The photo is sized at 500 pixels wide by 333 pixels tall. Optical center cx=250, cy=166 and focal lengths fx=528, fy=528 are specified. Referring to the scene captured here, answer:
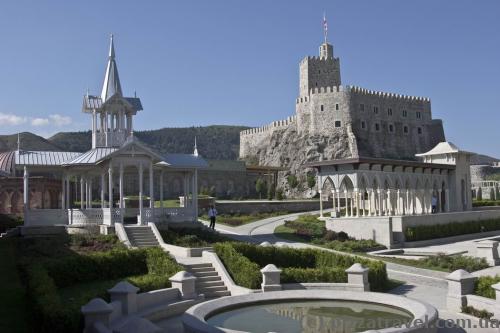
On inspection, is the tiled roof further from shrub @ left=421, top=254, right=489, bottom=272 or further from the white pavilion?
shrub @ left=421, top=254, right=489, bottom=272

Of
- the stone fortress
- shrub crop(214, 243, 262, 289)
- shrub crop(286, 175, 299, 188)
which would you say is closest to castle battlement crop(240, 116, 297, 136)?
the stone fortress

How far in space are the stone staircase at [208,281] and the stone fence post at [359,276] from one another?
12.7ft

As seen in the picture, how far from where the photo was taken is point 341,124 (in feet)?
228

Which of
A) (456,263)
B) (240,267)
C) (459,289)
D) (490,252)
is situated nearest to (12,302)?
(240,267)

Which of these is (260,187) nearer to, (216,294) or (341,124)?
(341,124)

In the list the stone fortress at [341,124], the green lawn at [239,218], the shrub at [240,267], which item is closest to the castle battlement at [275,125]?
the stone fortress at [341,124]

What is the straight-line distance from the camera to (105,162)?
26109 mm

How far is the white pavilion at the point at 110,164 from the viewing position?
25.5 metres

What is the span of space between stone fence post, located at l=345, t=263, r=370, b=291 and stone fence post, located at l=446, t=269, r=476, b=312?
8.48ft

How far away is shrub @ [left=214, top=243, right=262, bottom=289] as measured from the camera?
16375 millimetres

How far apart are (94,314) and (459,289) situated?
9270 mm

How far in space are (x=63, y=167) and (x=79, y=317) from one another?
1767 cm

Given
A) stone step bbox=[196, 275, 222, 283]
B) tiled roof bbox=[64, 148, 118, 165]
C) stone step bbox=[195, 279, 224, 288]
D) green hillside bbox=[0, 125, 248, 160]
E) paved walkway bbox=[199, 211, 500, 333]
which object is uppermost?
green hillside bbox=[0, 125, 248, 160]

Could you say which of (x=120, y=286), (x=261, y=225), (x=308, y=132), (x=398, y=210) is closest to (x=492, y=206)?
(x=398, y=210)
